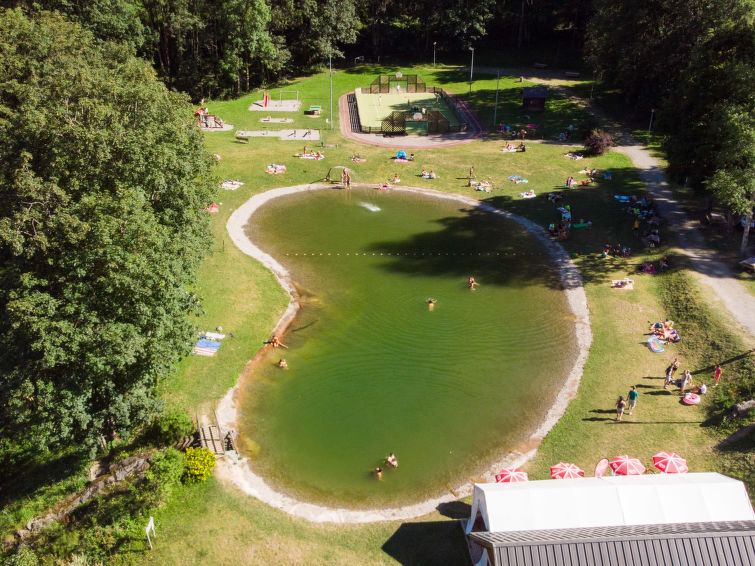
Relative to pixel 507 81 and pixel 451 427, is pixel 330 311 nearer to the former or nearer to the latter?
pixel 451 427

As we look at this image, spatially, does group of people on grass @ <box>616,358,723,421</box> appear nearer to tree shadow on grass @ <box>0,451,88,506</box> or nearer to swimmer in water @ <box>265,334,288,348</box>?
swimmer in water @ <box>265,334,288,348</box>

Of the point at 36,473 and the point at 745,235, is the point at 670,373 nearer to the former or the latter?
the point at 745,235

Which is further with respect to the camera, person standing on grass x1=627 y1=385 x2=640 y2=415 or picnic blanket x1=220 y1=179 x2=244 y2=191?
picnic blanket x1=220 y1=179 x2=244 y2=191

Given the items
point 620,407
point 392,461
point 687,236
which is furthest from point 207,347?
point 687,236

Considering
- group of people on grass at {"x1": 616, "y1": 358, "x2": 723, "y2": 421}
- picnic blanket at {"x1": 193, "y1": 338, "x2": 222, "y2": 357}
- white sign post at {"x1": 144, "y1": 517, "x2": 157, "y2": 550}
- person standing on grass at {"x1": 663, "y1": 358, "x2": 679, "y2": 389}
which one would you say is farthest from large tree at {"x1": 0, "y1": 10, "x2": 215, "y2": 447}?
person standing on grass at {"x1": 663, "y1": 358, "x2": 679, "y2": 389}

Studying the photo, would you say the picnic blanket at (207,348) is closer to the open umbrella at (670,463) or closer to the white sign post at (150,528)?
the white sign post at (150,528)

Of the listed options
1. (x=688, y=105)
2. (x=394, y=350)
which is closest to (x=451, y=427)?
(x=394, y=350)

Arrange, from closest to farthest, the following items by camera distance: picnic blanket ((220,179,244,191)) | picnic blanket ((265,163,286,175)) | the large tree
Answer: the large tree → picnic blanket ((220,179,244,191)) → picnic blanket ((265,163,286,175))
